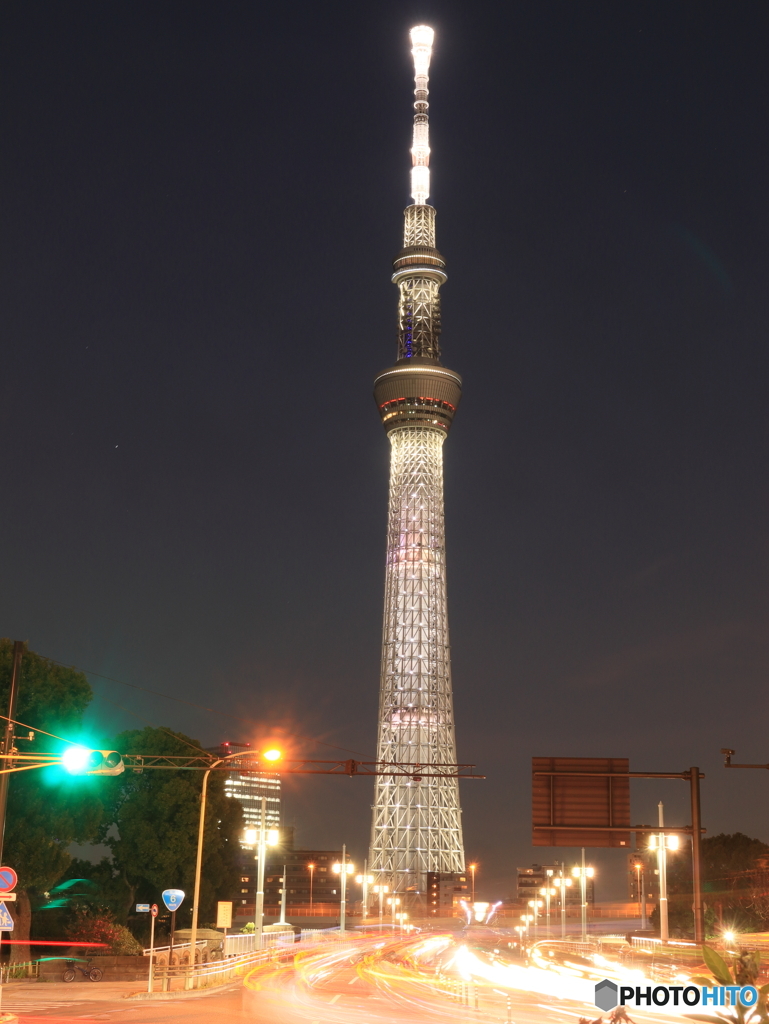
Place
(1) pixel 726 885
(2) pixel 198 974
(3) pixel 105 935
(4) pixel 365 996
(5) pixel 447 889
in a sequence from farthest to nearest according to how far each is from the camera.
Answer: (5) pixel 447 889 < (1) pixel 726 885 < (3) pixel 105 935 < (2) pixel 198 974 < (4) pixel 365 996

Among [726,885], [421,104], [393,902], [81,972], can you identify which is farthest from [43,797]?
[421,104]

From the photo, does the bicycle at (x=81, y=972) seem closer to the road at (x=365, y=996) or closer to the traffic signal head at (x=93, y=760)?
the road at (x=365, y=996)

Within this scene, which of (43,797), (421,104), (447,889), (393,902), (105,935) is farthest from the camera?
(421,104)

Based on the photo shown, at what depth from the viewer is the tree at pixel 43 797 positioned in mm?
61000

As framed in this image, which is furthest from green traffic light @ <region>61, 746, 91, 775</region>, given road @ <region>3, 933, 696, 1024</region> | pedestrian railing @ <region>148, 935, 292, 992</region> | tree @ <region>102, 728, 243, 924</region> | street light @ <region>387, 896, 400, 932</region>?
street light @ <region>387, 896, 400, 932</region>

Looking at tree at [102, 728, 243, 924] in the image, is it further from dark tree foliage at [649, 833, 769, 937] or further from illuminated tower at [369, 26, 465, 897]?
illuminated tower at [369, 26, 465, 897]

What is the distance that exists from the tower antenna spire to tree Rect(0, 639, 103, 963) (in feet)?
406

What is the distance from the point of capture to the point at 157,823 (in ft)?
260

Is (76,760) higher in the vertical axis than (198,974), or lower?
higher

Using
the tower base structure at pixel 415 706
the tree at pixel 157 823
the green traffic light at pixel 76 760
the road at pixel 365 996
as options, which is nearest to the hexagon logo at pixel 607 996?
the road at pixel 365 996

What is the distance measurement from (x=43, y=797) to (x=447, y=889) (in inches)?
3836

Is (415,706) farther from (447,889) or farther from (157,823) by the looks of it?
(157,823)

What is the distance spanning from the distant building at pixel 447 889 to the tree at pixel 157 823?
6640cm

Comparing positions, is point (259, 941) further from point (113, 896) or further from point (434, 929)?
point (434, 929)
